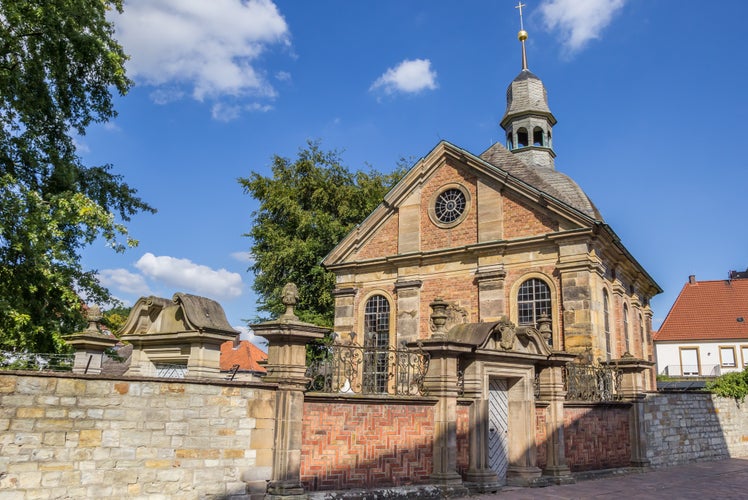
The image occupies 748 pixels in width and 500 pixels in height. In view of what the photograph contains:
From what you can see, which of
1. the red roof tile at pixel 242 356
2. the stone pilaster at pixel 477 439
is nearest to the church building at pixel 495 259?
the stone pilaster at pixel 477 439

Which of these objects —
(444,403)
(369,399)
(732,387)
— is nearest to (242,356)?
(732,387)

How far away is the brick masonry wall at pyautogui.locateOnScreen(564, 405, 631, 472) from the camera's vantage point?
1402 cm

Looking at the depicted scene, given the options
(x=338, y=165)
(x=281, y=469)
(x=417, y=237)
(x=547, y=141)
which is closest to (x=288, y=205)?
(x=338, y=165)

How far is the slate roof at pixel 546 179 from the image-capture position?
2058cm

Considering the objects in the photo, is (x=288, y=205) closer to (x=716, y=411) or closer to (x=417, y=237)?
(x=417, y=237)

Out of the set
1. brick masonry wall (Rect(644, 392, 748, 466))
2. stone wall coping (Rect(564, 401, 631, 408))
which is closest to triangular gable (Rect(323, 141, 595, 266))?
stone wall coping (Rect(564, 401, 631, 408))

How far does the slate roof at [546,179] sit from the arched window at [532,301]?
2865mm

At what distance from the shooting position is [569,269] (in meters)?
17.9

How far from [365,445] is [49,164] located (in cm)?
1101

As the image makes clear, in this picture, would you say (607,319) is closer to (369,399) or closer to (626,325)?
(626,325)

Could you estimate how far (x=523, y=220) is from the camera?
19516mm

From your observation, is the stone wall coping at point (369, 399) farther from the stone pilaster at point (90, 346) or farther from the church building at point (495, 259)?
the church building at point (495, 259)

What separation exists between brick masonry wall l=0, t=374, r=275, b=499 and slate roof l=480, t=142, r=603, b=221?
13.6m

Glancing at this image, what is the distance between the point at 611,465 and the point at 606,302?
5.90 metres
